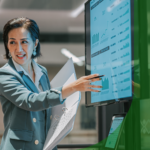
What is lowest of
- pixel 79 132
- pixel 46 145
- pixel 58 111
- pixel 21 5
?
pixel 79 132

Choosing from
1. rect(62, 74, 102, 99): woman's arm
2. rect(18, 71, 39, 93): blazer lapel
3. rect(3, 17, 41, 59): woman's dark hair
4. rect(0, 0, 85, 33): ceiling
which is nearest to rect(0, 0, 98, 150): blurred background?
rect(0, 0, 85, 33): ceiling

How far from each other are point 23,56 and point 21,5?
237cm

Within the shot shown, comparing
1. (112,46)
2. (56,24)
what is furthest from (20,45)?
(56,24)

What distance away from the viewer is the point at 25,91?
1052mm

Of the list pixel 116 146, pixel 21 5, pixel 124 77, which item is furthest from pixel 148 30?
pixel 21 5

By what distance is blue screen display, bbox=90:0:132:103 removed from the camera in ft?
3.21

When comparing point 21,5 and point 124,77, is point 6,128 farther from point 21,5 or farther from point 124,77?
point 21,5

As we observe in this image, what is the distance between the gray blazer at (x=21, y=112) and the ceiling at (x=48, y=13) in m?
1.94

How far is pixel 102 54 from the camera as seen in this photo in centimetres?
118

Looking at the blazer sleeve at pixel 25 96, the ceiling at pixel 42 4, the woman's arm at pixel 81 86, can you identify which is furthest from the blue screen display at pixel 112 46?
the ceiling at pixel 42 4

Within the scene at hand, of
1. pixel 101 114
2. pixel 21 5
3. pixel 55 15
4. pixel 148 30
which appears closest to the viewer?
pixel 148 30

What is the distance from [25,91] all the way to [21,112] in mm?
117

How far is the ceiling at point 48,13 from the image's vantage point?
336cm

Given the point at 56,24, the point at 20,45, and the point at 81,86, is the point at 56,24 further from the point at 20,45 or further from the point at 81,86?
the point at 81,86
